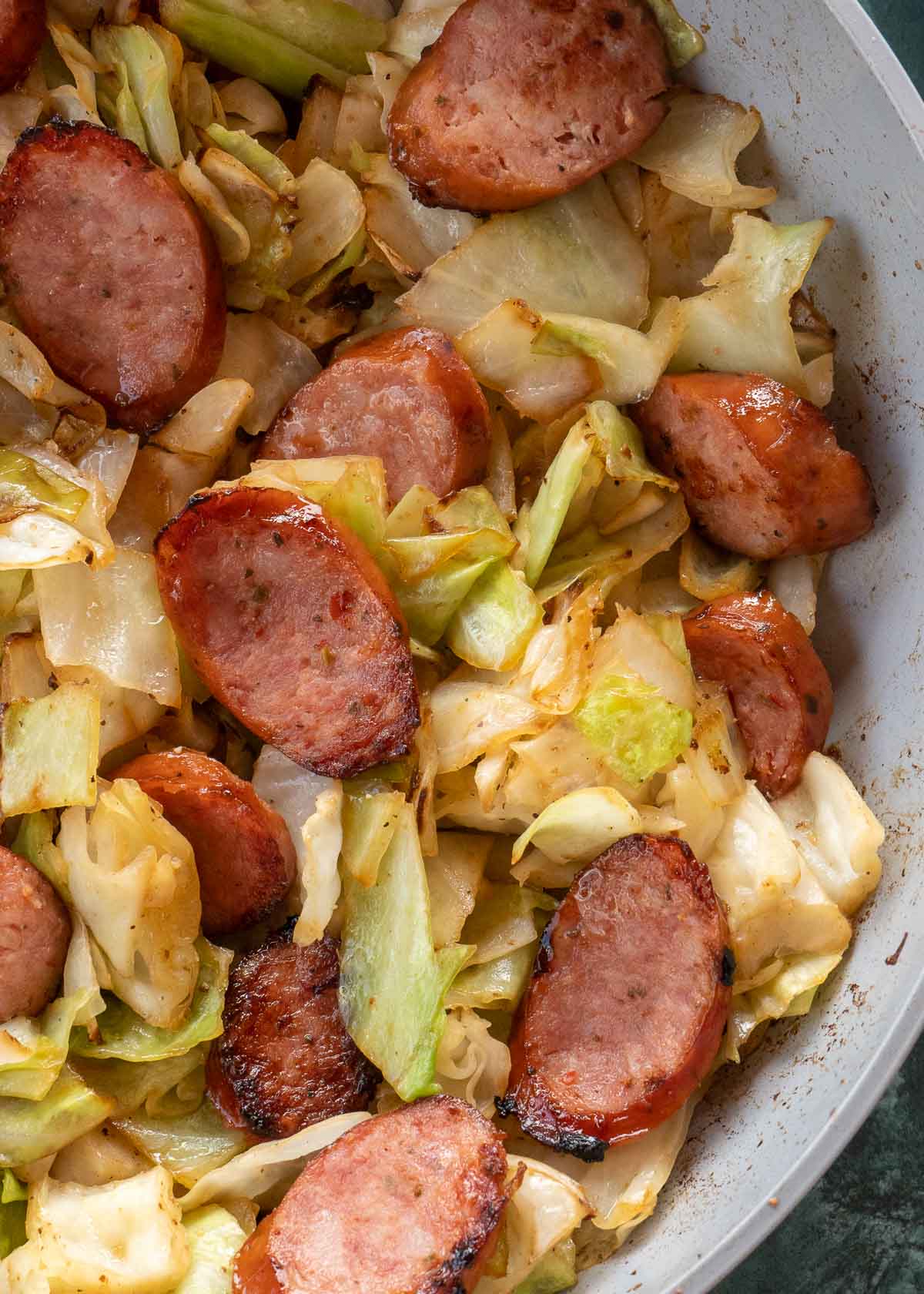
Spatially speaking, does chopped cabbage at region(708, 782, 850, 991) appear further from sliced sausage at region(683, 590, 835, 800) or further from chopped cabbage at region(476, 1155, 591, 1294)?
chopped cabbage at region(476, 1155, 591, 1294)

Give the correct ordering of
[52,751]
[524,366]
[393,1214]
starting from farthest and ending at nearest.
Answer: [524,366] → [52,751] → [393,1214]

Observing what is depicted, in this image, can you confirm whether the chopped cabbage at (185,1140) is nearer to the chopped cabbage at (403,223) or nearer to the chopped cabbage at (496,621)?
the chopped cabbage at (496,621)

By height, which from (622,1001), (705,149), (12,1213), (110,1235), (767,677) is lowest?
(12,1213)

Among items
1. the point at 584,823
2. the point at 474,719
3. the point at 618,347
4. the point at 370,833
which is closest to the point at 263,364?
the point at 618,347

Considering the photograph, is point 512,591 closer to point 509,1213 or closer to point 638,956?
point 638,956

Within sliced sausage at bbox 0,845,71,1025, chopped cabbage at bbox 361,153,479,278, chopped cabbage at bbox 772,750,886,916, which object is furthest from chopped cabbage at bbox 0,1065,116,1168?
chopped cabbage at bbox 361,153,479,278

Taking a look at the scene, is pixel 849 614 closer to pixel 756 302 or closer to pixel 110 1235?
pixel 756 302
